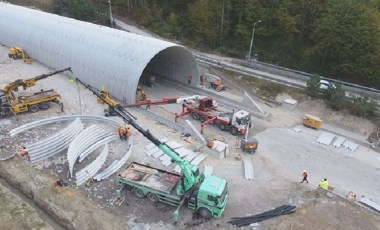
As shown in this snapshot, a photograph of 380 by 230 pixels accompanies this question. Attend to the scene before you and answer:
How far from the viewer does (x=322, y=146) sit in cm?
2627

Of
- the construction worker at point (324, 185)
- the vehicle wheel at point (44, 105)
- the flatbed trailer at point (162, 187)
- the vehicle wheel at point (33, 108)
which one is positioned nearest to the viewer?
the flatbed trailer at point (162, 187)

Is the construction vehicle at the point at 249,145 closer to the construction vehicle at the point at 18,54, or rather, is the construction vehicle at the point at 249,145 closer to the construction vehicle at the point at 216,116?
the construction vehicle at the point at 216,116

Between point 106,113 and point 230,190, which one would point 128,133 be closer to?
point 106,113

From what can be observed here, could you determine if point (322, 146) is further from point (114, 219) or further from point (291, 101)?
point (114, 219)

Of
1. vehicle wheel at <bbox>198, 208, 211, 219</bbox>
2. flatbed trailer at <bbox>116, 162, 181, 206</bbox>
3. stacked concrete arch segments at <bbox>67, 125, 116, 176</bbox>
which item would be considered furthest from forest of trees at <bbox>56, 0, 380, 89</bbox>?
vehicle wheel at <bbox>198, 208, 211, 219</bbox>

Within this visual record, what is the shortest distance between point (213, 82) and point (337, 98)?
11.3 meters

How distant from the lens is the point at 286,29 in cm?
4231

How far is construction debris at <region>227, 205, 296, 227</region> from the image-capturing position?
58.4ft

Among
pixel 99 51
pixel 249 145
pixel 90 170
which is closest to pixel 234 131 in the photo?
pixel 249 145

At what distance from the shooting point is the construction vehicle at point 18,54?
126 ft

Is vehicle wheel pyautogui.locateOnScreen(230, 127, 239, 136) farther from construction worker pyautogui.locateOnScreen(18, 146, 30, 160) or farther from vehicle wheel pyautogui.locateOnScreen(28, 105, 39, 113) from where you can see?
vehicle wheel pyautogui.locateOnScreen(28, 105, 39, 113)

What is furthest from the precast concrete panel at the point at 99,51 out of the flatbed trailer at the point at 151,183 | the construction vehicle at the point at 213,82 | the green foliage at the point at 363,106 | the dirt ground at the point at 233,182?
the green foliage at the point at 363,106

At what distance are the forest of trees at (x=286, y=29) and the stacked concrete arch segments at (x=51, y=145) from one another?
25718 millimetres

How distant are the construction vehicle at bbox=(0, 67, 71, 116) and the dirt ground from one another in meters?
0.67
